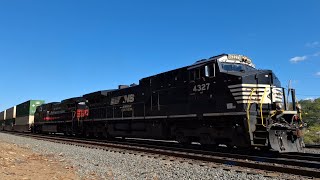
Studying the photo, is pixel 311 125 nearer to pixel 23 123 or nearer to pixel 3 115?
pixel 23 123

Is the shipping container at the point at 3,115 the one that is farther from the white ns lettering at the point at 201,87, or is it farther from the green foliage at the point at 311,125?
the white ns lettering at the point at 201,87

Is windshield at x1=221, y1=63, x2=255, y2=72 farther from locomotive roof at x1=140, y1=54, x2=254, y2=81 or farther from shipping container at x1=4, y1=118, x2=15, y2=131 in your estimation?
shipping container at x1=4, y1=118, x2=15, y2=131

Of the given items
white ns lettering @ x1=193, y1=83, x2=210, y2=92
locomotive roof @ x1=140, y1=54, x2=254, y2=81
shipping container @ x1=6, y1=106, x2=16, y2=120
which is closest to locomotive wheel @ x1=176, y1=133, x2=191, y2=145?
white ns lettering @ x1=193, y1=83, x2=210, y2=92

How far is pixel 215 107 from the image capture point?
1238 cm

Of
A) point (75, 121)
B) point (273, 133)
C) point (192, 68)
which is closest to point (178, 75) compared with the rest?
point (192, 68)

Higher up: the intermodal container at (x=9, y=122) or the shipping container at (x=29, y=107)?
the shipping container at (x=29, y=107)

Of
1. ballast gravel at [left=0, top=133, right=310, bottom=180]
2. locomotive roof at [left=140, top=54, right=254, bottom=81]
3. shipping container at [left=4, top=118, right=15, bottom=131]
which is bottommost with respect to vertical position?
ballast gravel at [left=0, top=133, right=310, bottom=180]

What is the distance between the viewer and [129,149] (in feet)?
46.3

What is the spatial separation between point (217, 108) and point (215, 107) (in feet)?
0.38

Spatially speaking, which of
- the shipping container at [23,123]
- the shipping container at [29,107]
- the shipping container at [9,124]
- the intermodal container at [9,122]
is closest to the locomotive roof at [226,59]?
the shipping container at [29,107]

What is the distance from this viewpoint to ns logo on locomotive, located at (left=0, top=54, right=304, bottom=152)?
35.7ft

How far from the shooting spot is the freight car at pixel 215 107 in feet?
35.7

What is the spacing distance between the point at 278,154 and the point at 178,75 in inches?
227

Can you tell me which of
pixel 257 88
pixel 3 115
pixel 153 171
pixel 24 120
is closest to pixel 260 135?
pixel 257 88
